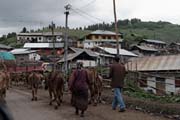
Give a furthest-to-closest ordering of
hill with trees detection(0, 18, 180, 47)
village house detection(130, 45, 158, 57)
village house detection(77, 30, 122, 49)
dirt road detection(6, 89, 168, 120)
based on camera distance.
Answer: hill with trees detection(0, 18, 180, 47), village house detection(77, 30, 122, 49), village house detection(130, 45, 158, 57), dirt road detection(6, 89, 168, 120)

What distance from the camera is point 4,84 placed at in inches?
642

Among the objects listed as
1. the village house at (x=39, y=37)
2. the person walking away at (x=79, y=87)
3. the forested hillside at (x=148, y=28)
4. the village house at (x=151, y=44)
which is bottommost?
A: the person walking away at (x=79, y=87)

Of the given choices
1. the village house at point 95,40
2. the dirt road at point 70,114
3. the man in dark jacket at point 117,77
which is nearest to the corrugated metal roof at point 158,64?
the dirt road at point 70,114

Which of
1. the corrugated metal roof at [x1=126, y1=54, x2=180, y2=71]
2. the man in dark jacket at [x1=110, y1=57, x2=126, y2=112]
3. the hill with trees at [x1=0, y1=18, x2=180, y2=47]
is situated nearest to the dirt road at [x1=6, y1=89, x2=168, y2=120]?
the man in dark jacket at [x1=110, y1=57, x2=126, y2=112]

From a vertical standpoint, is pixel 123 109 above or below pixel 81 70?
below

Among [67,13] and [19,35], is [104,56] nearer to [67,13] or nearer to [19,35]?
[67,13]

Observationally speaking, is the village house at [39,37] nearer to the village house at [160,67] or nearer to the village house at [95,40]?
the village house at [95,40]

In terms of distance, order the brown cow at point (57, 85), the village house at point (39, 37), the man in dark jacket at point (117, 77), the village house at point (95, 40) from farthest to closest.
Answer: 1. the village house at point (39, 37)
2. the village house at point (95, 40)
3. the brown cow at point (57, 85)
4. the man in dark jacket at point (117, 77)

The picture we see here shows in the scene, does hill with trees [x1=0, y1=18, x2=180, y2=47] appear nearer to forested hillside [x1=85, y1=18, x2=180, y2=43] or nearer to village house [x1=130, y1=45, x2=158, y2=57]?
forested hillside [x1=85, y1=18, x2=180, y2=43]

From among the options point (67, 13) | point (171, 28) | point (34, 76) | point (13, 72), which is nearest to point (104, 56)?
point (13, 72)

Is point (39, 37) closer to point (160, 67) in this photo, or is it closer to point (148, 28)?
point (148, 28)

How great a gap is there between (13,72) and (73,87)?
30480 mm

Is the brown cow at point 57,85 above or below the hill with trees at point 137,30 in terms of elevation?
below

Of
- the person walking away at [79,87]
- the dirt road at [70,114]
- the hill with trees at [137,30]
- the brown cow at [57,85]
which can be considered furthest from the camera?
the hill with trees at [137,30]
